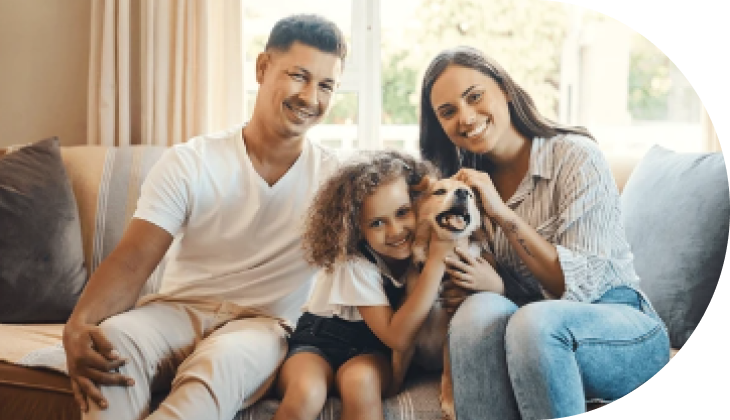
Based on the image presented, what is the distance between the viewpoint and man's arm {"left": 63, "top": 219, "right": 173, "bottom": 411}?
1.25m

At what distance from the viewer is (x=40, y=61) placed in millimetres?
2174

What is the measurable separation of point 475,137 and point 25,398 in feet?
2.91

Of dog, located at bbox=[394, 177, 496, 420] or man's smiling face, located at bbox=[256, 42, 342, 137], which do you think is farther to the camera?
man's smiling face, located at bbox=[256, 42, 342, 137]

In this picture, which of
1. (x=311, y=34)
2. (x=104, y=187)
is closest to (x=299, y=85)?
(x=311, y=34)

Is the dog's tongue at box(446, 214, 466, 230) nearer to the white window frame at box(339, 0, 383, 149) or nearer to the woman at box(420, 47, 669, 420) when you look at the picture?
the woman at box(420, 47, 669, 420)

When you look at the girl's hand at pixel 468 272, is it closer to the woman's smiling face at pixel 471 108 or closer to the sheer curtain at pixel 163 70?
the woman's smiling face at pixel 471 108

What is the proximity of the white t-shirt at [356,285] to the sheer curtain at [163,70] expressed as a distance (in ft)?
2.48

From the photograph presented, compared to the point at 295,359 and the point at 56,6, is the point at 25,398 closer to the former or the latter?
the point at 295,359

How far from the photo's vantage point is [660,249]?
1.48 meters

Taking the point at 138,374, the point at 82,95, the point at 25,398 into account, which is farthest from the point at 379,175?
the point at 82,95

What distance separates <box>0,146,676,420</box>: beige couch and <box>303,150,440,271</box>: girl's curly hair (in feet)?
0.76

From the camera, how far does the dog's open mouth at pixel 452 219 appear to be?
1.21 metres

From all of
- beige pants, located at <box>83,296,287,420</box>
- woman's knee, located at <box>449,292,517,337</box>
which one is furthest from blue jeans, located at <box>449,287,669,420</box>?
beige pants, located at <box>83,296,287,420</box>

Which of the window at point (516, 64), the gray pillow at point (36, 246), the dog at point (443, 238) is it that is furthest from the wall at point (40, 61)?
the dog at point (443, 238)
